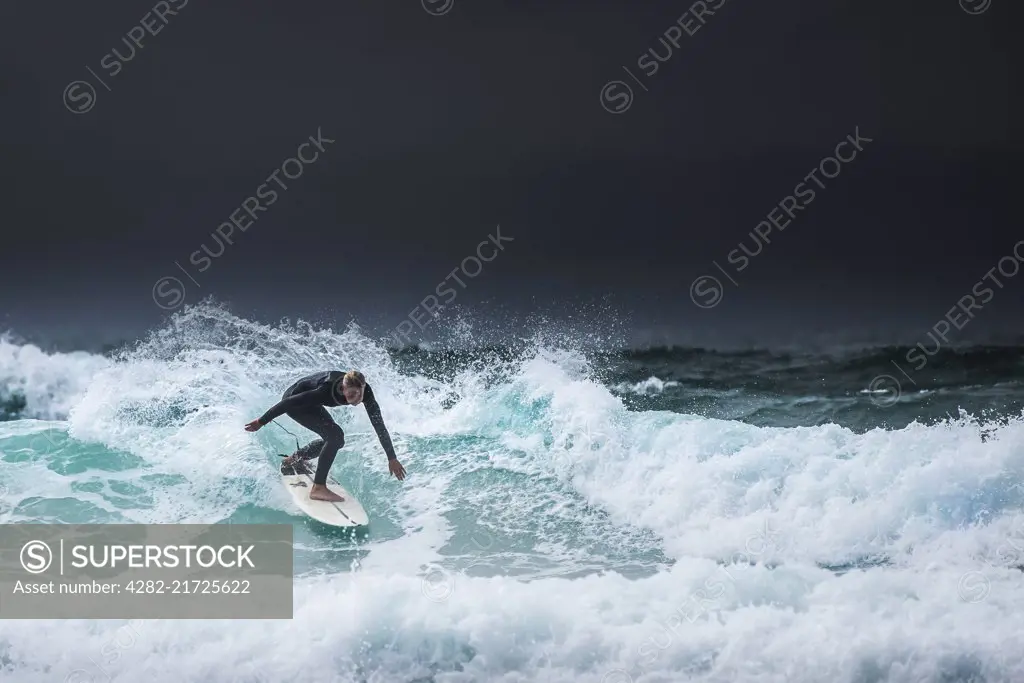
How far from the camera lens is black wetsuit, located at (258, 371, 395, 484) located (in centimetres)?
550

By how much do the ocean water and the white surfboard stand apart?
122mm

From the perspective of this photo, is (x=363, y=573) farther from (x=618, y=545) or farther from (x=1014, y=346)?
(x=1014, y=346)

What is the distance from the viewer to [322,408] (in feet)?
19.1

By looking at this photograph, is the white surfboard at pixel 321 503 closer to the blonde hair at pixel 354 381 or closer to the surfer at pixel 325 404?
the surfer at pixel 325 404

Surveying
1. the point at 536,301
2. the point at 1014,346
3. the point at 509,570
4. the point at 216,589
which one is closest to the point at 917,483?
the point at 509,570

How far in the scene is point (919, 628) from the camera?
460 centimetres

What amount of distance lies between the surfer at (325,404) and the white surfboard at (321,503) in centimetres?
17

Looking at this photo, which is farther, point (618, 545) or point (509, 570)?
point (618, 545)

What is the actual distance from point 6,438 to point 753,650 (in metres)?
6.75

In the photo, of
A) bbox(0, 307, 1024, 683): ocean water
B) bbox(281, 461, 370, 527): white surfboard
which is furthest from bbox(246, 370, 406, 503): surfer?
bbox(0, 307, 1024, 683): ocean water

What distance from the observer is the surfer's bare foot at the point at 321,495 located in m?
6.09

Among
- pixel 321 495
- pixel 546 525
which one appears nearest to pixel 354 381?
pixel 321 495

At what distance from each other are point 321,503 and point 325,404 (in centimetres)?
82

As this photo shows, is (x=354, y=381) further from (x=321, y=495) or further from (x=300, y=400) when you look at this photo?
(x=321, y=495)
